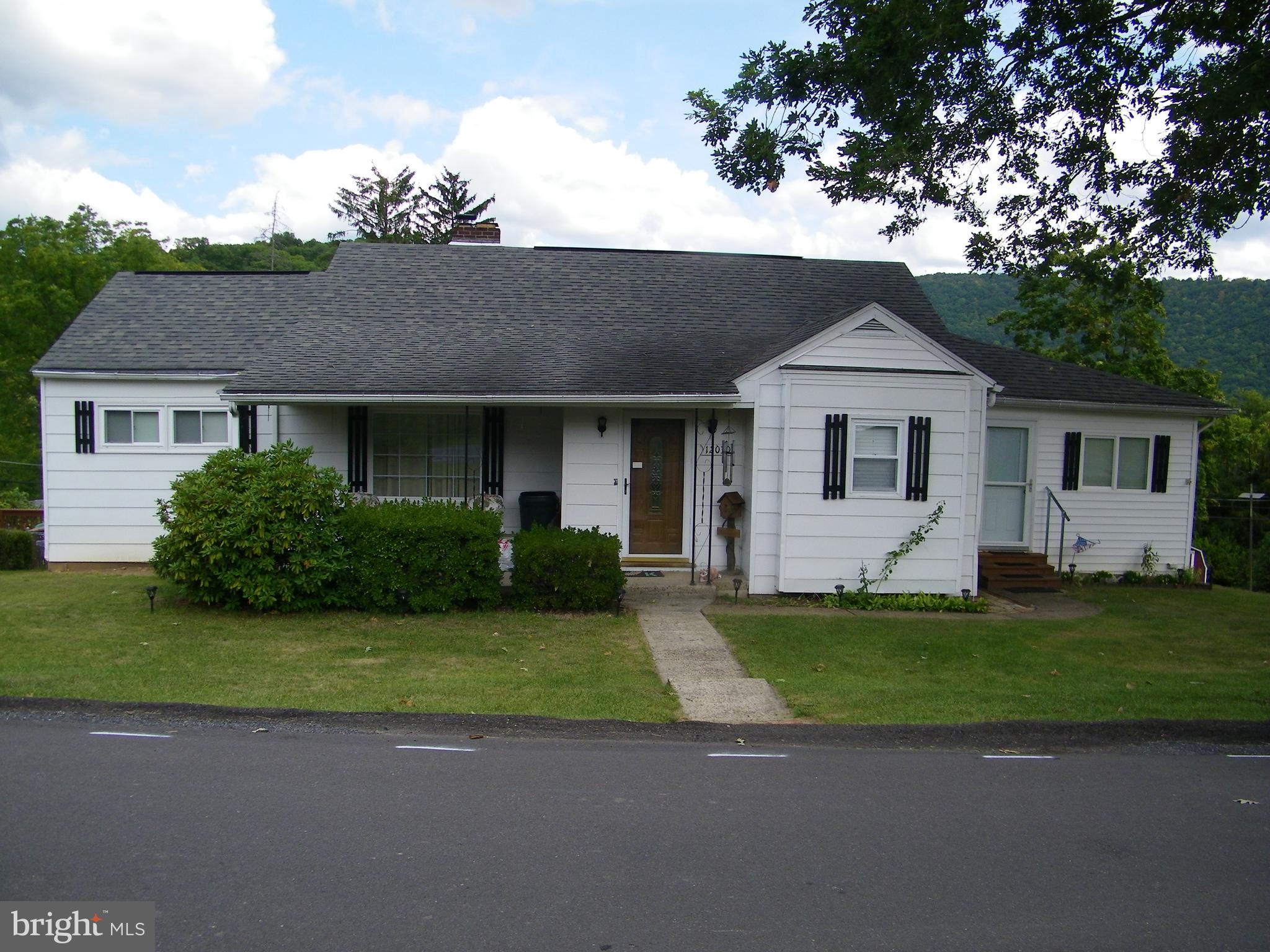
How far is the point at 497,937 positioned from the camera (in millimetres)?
3758

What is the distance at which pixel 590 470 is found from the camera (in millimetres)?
13305

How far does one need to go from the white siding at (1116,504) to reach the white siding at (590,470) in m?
7.33

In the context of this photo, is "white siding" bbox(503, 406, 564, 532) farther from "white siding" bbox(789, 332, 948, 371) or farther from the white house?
"white siding" bbox(789, 332, 948, 371)

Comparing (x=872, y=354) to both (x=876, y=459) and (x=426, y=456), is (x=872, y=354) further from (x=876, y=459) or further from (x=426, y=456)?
(x=426, y=456)

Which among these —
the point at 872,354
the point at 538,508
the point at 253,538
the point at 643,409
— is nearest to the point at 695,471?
the point at 643,409

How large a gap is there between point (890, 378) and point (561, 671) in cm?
635

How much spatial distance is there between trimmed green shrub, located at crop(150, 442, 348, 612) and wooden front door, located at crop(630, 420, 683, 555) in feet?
15.2

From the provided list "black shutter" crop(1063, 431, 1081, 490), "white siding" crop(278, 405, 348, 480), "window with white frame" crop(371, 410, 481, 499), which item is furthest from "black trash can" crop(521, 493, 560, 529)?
"black shutter" crop(1063, 431, 1081, 490)

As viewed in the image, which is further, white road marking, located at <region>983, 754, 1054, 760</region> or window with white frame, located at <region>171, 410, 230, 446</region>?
window with white frame, located at <region>171, 410, 230, 446</region>

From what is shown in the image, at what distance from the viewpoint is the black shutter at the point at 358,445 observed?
13984 millimetres

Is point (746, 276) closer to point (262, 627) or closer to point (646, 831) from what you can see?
point (262, 627)

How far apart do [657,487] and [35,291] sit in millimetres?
24473

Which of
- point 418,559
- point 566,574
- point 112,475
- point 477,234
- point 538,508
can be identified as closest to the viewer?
point 418,559

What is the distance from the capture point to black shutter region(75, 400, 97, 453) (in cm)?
1417
